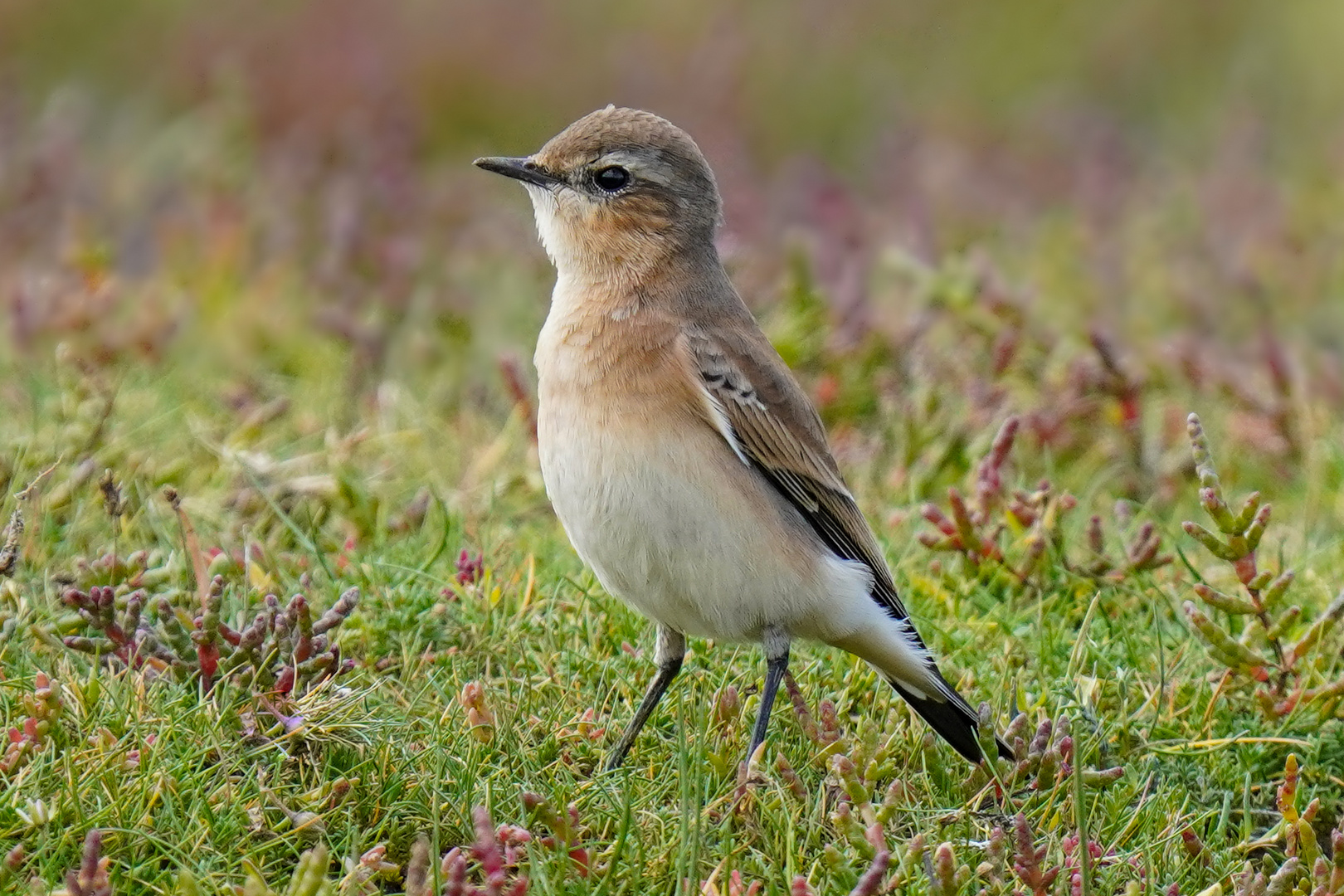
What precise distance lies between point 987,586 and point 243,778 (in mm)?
2751

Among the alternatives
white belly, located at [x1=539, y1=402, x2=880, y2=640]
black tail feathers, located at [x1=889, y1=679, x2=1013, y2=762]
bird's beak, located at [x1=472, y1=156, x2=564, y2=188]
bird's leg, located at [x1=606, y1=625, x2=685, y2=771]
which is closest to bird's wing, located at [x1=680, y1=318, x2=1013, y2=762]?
black tail feathers, located at [x1=889, y1=679, x2=1013, y2=762]

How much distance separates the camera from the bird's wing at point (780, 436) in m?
4.94

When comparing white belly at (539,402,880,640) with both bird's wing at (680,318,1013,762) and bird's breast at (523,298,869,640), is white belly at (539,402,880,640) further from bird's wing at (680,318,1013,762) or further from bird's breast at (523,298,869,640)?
bird's wing at (680,318,1013,762)

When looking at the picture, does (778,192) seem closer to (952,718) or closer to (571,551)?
(571,551)

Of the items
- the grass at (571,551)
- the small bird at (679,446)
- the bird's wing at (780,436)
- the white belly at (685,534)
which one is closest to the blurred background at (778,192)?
the grass at (571,551)

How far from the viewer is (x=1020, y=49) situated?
49.4ft

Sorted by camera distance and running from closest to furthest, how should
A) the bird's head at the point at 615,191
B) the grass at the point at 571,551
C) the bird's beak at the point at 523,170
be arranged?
the grass at the point at 571,551 < the bird's head at the point at 615,191 < the bird's beak at the point at 523,170

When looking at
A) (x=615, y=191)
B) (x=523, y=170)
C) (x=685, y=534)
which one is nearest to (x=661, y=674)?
(x=685, y=534)

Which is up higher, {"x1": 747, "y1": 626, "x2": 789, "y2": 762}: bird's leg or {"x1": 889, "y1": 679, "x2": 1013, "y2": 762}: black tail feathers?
{"x1": 747, "y1": 626, "x2": 789, "y2": 762}: bird's leg

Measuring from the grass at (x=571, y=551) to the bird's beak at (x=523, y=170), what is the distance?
4.07 ft

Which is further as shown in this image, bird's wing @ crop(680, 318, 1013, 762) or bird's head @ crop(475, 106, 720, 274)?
bird's head @ crop(475, 106, 720, 274)

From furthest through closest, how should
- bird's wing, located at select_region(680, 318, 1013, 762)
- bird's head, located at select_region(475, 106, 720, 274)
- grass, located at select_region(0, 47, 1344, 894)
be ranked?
bird's head, located at select_region(475, 106, 720, 274)
bird's wing, located at select_region(680, 318, 1013, 762)
grass, located at select_region(0, 47, 1344, 894)

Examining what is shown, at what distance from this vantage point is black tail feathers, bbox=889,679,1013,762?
15.5 feet

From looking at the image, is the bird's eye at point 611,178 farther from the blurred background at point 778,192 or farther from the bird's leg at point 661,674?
the blurred background at point 778,192
